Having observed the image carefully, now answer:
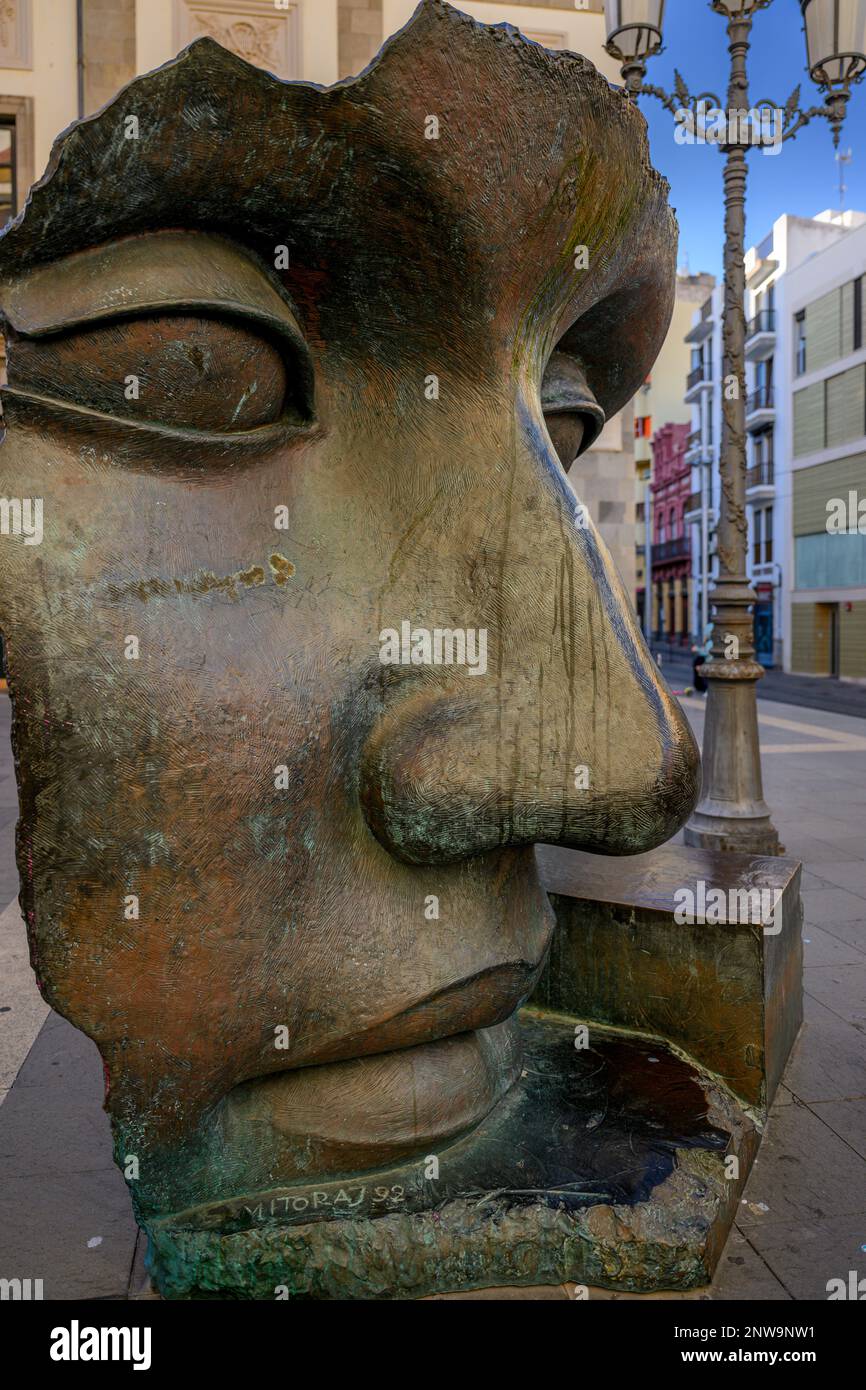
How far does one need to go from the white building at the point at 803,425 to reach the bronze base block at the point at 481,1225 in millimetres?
25147

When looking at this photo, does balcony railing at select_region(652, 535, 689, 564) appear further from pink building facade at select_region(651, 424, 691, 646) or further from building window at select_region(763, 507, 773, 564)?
building window at select_region(763, 507, 773, 564)

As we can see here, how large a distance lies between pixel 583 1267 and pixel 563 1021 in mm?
996

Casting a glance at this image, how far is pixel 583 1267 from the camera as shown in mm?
2129

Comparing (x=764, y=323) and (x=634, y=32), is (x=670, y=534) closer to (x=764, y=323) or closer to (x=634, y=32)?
(x=764, y=323)

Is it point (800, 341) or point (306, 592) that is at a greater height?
point (800, 341)

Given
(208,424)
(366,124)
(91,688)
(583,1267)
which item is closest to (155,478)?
(208,424)

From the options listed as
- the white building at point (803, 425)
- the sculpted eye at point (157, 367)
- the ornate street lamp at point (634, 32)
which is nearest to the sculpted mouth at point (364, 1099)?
the sculpted eye at point (157, 367)

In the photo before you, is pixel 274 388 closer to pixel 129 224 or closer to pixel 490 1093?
pixel 129 224

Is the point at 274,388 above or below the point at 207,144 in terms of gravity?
below

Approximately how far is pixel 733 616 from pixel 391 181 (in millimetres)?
5351

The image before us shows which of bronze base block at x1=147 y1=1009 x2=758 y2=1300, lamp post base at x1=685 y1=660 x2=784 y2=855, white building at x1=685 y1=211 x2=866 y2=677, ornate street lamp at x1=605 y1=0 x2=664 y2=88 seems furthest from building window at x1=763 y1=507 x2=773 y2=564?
bronze base block at x1=147 y1=1009 x2=758 y2=1300

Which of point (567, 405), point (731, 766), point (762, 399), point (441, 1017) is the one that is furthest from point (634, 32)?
point (762, 399)

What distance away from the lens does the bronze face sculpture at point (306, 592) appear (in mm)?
1766

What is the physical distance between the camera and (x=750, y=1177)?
2648 millimetres
